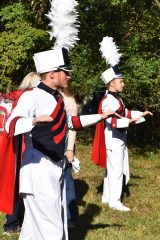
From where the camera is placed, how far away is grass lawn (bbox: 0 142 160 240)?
581 centimetres

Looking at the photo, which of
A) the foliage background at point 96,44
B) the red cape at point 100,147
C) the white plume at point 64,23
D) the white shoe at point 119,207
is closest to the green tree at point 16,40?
the foliage background at point 96,44

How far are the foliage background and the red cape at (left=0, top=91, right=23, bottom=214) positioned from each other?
242 inches

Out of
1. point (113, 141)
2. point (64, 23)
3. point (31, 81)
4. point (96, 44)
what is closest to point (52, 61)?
point (64, 23)

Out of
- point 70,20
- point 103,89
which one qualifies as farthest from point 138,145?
point 70,20

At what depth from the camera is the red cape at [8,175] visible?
464 cm

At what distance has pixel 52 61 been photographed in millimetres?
4266

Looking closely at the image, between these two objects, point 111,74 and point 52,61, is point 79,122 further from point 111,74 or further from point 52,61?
point 111,74

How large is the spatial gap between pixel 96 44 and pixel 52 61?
9597 mm

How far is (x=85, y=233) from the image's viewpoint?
5.80 meters

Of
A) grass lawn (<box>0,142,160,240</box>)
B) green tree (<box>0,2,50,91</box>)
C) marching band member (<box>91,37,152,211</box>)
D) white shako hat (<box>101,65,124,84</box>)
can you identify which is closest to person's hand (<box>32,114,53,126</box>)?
grass lawn (<box>0,142,160,240</box>)

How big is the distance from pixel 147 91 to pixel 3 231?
670 centimetres

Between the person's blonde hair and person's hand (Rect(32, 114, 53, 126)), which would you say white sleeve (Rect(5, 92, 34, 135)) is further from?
the person's blonde hair

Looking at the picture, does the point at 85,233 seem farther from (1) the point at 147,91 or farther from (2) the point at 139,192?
(1) the point at 147,91

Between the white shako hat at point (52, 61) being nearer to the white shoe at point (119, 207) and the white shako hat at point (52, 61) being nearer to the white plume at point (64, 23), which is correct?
the white plume at point (64, 23)
